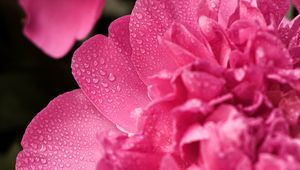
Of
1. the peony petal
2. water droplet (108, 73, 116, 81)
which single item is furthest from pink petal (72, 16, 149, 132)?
the peony petal

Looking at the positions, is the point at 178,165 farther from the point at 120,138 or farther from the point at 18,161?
the point at 18,161

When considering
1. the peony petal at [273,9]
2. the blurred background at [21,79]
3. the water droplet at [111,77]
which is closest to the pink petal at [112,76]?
the water droplet at [111,77]

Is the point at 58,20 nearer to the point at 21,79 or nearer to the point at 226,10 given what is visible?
the point at 226,10

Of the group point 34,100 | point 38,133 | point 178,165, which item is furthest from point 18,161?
point 34,100

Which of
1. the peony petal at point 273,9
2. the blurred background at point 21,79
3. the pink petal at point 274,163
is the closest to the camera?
the pink petal at point 274,163

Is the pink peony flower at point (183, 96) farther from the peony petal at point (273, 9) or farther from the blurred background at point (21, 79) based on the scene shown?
the blurred background at point (21, 79)

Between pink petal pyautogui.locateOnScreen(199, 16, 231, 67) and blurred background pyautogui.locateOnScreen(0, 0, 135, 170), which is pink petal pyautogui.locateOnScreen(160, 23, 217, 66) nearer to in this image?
pink petal pyautogui.locateOnScreen(199, 16, 231, 67)

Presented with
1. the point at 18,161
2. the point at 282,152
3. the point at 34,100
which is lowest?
the point at 34,100

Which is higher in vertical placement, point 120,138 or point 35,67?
point 120,138
